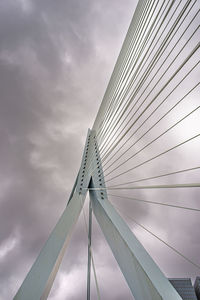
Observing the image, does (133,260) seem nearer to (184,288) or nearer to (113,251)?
(113,251)

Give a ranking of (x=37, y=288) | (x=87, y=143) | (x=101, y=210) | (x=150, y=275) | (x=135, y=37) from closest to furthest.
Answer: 1. (x=150, y=275)
2. (x=37, y=288)
3. (x=135, y=37)
4. (x=101, y=210)
5. (x=87, y=143)

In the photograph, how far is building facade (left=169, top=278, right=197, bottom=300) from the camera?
2404 inches

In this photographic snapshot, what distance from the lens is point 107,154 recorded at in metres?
3.76

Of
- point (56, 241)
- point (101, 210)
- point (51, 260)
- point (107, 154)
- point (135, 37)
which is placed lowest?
point (51, 260)

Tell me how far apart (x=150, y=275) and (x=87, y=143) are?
3.45 m

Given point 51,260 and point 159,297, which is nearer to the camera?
point 159,297

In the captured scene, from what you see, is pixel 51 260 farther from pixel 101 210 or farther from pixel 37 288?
pixel 101 210

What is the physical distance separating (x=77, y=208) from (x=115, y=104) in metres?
2.10

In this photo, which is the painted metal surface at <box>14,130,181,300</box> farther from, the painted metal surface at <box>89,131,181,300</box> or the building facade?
the building facade

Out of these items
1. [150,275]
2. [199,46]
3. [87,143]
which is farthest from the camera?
[87,143]

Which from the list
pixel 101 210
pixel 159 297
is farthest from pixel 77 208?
pixel 159 297

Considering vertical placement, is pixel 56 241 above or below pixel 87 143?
below

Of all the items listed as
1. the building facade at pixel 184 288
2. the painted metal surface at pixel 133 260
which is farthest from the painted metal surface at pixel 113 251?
the building facade at pixel 184 288

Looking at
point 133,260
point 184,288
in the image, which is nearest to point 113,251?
point 133,260
